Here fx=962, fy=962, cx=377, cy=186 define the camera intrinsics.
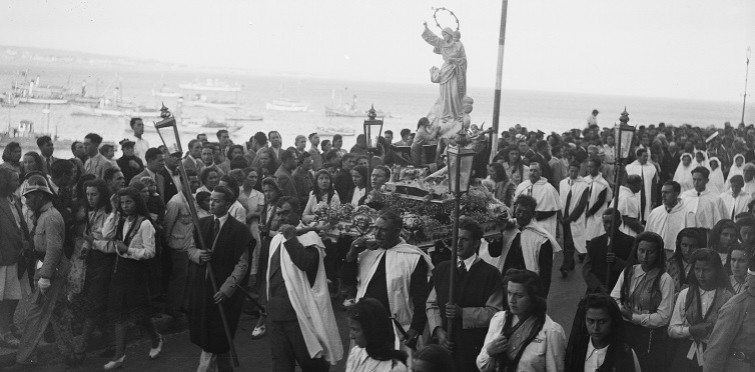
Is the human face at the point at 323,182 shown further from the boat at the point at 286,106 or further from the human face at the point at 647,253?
the boat at the point at 286,106

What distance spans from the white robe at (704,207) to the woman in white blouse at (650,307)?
426 cm

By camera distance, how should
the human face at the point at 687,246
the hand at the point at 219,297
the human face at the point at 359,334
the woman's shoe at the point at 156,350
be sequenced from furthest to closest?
1. the woman's shoe at the point at 156,350
2. the hand at the point at 219,297
3. the human face at the point at 687,246
4. the human face at the point at 359,334

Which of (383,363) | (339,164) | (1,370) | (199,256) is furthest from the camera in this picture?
(339,164)

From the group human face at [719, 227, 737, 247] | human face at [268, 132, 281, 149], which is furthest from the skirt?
human face at [268, 132, 281, 149]

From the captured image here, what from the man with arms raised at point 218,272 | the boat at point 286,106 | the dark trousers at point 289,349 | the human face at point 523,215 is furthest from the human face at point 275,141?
the boat at point 286,106

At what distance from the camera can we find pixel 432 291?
7.03 meters

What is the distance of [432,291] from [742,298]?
2219 mm

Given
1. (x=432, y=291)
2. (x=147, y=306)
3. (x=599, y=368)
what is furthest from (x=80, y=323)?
(x=599, y=368)

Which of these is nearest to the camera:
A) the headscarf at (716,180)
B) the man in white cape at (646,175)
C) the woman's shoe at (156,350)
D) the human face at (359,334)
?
the human face at (359,334)

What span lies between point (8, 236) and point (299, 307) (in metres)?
2.93

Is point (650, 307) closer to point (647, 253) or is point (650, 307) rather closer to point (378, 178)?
point (647, 253)

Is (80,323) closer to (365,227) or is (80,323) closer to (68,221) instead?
(68,221)

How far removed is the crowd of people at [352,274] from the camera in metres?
5.74

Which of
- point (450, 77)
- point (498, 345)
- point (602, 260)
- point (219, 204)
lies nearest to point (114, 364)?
point (219, 204)
